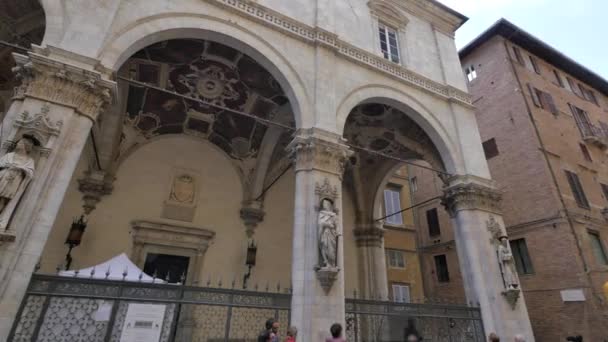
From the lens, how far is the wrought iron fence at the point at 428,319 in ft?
22.7

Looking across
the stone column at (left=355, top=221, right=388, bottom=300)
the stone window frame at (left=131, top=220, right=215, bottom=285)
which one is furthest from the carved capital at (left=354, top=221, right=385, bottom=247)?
the stone window frame at (left=131, top=220, right=215, bottom=285)

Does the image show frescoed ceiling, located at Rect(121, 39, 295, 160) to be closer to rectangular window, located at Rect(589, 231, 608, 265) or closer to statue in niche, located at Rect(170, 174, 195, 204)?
statue in niche, located at Rect(170, 174, 195, 204)

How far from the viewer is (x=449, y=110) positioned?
11.1m

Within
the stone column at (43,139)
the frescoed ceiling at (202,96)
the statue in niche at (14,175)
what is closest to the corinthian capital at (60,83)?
the stone column at (43,139)

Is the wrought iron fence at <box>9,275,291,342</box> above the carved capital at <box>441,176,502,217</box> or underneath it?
underneath

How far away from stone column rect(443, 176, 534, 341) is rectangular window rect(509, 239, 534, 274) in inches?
182

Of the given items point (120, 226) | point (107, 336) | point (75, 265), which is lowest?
point (107, 336)

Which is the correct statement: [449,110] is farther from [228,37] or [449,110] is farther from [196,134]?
[196,134]

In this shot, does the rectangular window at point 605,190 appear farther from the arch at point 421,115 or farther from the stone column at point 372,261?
the stone column at point 372,261

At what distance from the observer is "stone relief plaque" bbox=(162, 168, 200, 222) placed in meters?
10.8

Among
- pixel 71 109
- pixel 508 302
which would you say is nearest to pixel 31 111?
pixel 71 109

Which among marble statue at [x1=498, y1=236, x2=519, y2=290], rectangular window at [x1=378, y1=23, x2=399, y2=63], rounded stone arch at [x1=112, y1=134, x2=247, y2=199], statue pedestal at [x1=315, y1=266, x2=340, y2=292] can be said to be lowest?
statue pedestal at [x1=315, y1=266, x2=340, y2=292]

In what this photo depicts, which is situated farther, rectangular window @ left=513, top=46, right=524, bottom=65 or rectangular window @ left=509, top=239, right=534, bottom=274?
rectangular window @ left=513, top=46, right=524, bottom=65

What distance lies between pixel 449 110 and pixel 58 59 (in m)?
10.5
